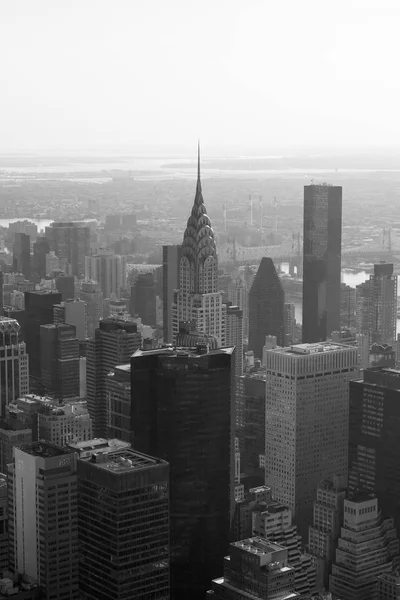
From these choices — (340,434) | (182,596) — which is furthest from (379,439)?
(182,596)

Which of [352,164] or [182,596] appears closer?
[182,596]

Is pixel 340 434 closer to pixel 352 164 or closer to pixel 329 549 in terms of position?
pixel 329 549

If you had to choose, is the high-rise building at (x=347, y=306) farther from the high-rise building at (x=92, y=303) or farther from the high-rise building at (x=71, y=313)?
the high-rise building at (x=71, y=313)

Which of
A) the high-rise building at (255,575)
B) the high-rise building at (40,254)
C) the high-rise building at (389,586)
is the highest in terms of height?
the high-rise building at (40,254)

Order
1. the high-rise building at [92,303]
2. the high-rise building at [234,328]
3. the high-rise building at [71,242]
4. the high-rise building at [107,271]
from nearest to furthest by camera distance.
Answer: the high-rise building at [234,328], the high-rise building at [92,303], the high-rise building at [107,271], the high-rise building at [71,242]

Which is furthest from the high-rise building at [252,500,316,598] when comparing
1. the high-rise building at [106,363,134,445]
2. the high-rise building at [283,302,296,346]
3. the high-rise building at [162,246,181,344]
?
the high-rise building at [283,302,296,346]

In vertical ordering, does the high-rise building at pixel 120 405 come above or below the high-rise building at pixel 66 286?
below

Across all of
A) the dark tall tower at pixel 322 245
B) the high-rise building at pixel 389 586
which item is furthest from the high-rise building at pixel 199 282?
the high-rise building at pixel 389 586
